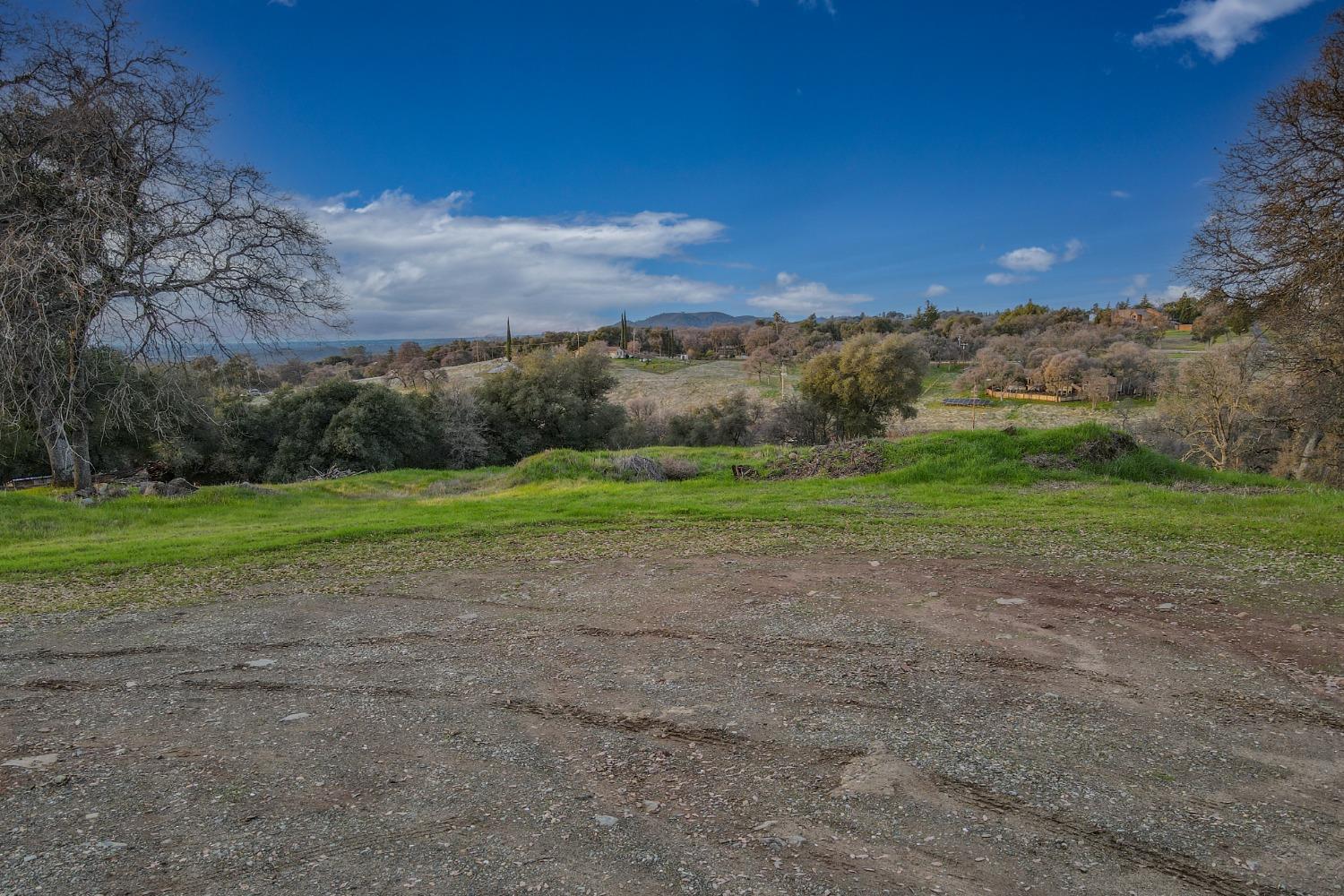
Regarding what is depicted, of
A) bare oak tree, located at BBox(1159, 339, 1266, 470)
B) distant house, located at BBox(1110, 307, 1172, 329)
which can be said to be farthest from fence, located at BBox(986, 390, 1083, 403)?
distant house, located at BBox(1110, 307, 1172, 329)

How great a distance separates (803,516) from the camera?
12.7 meters

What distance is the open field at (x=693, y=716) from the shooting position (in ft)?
11.5

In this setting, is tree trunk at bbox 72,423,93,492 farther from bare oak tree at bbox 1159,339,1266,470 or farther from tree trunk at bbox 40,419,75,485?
bare oak tree at bbox 1159,339,1266,470

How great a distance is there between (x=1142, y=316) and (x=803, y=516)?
117156 mm

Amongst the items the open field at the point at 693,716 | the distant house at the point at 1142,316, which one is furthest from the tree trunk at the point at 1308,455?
the distant house at the point at 1142,316

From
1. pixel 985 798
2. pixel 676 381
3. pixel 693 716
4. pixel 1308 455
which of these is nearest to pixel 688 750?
pixel 693 716

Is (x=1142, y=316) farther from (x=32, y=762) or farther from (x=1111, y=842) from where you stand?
(x=32, y=762)

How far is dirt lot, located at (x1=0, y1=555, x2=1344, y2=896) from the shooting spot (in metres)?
3.44

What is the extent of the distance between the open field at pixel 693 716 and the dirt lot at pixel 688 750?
0.08 ft

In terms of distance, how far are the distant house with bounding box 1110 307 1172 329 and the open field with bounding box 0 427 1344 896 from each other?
321ft

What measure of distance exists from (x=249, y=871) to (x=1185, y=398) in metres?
46.4

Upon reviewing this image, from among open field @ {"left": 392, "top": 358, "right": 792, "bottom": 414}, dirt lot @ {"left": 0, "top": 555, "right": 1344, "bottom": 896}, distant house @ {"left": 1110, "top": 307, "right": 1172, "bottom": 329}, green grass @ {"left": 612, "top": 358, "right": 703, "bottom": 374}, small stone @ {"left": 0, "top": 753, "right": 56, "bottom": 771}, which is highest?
distant house @ {"left": 1110, "top": 307, "right": 1172, "bottom": 329}

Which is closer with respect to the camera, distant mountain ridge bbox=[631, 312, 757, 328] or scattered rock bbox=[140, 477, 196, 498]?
scattered rock bbox=[140, 477, 196, 498]

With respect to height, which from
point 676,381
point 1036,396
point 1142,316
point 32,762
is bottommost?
point 32,762
